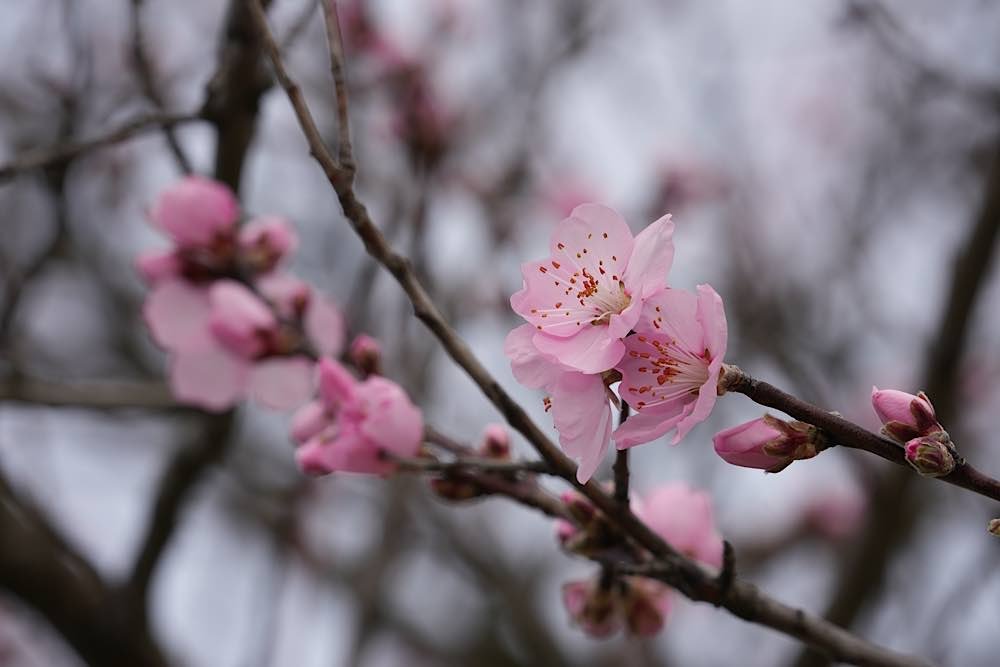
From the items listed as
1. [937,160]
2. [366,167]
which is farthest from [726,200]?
[366,167]

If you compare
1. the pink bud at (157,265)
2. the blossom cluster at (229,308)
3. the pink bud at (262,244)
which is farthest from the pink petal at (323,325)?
the pink bud at (157,265)

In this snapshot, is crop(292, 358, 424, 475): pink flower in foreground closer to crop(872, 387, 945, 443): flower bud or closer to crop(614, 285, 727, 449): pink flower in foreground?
crop(614, 285, 727, 449): pink flower in foreground

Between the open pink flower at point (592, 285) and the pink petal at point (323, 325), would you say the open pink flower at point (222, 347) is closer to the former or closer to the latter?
the pink petal at point (323, 325)

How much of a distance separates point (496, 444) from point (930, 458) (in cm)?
55

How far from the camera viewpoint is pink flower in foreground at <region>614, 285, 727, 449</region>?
2.84 feet

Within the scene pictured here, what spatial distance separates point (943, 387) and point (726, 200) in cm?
168

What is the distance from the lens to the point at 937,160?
4.09 metres

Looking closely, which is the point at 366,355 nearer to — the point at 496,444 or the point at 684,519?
the point at 496,444

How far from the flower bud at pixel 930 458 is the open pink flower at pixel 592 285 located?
262 mm

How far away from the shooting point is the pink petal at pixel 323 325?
167cm

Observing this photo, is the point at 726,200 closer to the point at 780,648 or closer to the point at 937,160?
the point at 937,160

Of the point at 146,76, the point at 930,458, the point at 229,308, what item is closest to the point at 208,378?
the point at 229,308

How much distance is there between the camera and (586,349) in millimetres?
908

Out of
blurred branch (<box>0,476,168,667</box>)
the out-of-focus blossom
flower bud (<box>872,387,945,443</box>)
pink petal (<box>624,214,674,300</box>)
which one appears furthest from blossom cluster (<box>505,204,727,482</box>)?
blurred branch (<box>0,476,168,667</box>)
